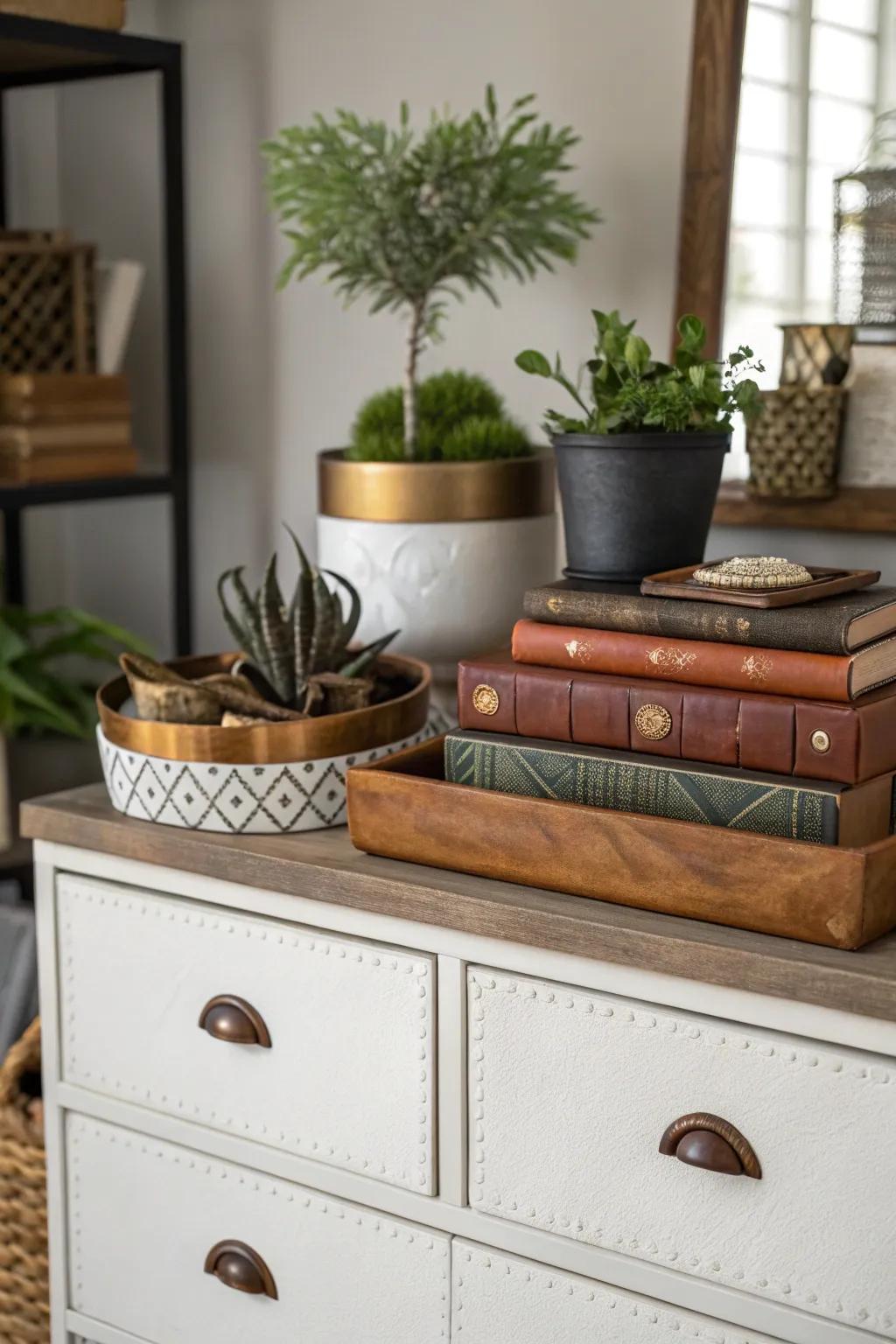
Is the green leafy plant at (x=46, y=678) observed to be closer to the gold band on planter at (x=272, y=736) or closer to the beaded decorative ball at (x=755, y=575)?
the gold band on planter at (x=272, y=736)

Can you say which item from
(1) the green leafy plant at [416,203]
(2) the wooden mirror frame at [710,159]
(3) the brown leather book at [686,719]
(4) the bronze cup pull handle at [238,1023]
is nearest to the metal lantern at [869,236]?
(2) the wooden mirror frame at [710,159]

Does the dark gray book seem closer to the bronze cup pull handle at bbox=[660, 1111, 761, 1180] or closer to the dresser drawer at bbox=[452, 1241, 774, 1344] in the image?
the bronze cup pull handle at bbox=[660, 1111, 761, 1180]

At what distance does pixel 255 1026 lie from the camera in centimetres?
120

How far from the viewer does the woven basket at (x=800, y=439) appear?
138 centimetres

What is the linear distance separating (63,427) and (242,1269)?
977 millimetres

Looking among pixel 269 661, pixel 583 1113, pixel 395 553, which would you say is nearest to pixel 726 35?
pixel 395 553

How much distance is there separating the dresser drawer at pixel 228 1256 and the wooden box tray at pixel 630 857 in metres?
0.29

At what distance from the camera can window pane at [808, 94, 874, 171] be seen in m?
1.34

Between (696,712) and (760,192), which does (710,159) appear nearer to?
(760,192)

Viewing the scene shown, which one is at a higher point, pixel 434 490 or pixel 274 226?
pixel 274 226

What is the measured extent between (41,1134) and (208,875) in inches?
15.8

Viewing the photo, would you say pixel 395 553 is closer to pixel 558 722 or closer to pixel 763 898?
pixel 558 722

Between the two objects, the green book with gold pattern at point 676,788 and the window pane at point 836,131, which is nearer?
the green book with gold pattern at point 676,788

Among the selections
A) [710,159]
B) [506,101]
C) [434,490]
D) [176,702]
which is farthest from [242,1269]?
[506,101]
